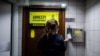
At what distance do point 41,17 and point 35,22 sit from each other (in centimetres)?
15

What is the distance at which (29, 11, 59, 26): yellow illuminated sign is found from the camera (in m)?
2.80

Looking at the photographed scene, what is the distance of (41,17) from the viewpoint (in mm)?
2816

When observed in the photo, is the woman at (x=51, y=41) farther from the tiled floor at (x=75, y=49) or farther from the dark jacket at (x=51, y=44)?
the tiled floor at (x=75, y=49)

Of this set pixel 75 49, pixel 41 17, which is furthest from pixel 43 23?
pixel 75 49

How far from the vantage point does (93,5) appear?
92.7 inches

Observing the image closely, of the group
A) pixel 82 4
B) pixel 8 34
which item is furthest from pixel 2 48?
pixel 82 4

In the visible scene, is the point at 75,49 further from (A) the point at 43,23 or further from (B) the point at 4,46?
(B) the point at 4,46

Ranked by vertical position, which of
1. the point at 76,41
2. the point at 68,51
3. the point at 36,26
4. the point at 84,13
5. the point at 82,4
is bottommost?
the point at 68,51

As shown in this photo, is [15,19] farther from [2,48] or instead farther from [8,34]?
[2,48]

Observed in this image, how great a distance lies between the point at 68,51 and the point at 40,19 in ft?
2.65

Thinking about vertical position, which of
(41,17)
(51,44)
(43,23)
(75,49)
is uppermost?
(41,17)

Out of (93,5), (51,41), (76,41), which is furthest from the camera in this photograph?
(76,41)

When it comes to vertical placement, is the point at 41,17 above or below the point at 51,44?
above

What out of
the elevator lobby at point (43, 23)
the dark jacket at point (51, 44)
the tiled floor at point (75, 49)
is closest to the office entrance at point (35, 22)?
the elevator lobby at point (43, 23)
